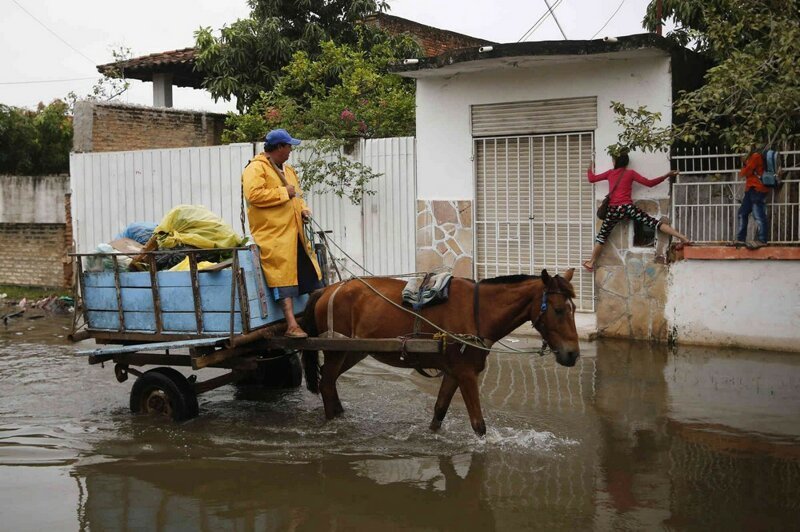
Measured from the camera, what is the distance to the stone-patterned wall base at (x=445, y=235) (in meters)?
13.0

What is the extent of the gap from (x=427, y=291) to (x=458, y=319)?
347 millimetres

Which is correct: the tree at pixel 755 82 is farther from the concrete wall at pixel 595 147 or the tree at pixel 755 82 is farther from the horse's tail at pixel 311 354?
the horse's tail at pixel 311 354

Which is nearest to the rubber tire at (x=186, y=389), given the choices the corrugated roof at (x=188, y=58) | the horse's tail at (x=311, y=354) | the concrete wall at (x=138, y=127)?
the horse's tail at (x=311, y=354)

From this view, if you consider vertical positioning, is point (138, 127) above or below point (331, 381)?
above

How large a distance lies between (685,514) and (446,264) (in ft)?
25.1

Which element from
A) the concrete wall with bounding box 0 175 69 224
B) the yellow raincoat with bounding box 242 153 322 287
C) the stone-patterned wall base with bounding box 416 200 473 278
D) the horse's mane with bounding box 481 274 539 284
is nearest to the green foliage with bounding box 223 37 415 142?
the stone-patterned wall base with bounding box 416 200 473 278

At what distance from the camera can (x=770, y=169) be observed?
34.4 ft

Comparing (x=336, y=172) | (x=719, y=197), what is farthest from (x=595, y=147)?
(x=336, y=172)

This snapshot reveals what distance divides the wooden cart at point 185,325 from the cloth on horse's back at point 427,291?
0.36 metres

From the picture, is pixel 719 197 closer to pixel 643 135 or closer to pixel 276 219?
pixel 643 135

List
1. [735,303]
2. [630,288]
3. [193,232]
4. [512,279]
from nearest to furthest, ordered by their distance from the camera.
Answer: [512,279], [193,232], [735,303], [630,288]

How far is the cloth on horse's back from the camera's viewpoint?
24.3 ft

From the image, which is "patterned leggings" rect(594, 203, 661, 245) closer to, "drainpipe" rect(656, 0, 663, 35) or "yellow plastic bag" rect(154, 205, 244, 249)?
"drainpipe" rect(656, 0, 663, 35)

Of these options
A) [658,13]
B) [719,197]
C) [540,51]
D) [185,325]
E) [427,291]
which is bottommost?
[185,325]
